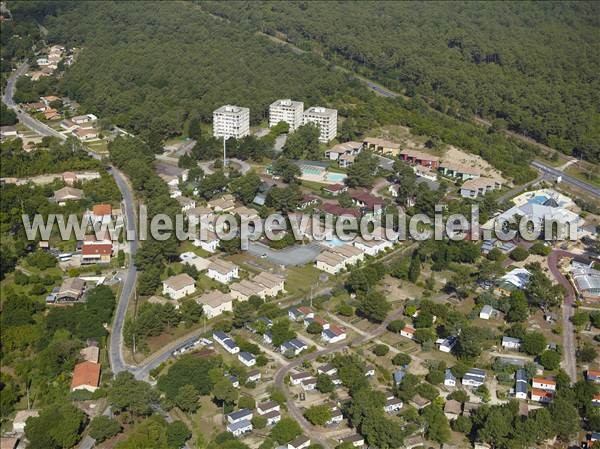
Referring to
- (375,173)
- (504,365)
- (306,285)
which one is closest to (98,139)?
(375,173)

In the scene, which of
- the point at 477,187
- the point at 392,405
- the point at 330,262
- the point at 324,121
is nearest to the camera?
the point at 392,405

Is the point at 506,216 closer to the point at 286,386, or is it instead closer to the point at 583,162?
the point at 583,162

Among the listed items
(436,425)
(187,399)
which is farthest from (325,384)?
(187,399)

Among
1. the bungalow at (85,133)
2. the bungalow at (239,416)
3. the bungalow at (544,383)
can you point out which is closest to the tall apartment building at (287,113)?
the bungalow at (85,133)

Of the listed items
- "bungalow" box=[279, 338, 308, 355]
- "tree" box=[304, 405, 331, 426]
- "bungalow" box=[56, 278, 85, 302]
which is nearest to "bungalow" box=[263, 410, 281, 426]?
"tree" box=[304, 405, 331, 426]

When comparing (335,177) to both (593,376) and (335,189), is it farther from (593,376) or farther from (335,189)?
(593,376)

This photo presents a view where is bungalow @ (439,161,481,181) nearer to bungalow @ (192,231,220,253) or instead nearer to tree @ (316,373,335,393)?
bungalow @ (192,231,220,253)
